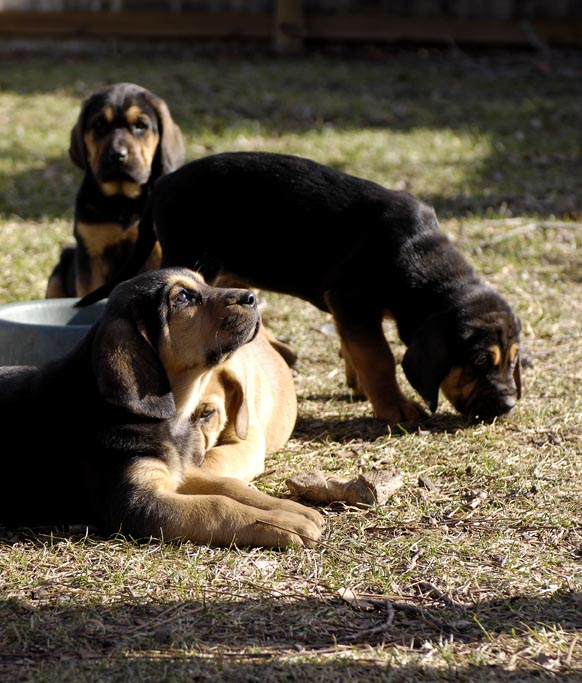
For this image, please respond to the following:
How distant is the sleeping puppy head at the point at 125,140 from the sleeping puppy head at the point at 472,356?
8.08ft

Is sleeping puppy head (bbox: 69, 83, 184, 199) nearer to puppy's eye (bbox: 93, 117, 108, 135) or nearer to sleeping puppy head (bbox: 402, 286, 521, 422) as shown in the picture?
puppy's eye (bbox: 93, 117, 108, 135)

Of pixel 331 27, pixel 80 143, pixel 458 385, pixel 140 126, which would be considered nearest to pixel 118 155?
pixel 140 126

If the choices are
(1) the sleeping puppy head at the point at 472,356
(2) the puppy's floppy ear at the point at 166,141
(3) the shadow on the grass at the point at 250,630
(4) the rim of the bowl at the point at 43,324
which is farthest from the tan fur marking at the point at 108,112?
(3) the shadow on the grass at the point at 250,630

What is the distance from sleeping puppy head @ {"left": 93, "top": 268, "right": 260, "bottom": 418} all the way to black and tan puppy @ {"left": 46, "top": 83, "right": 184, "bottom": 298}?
2476 mm

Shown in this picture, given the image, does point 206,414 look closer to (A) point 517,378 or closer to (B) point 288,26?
(A) point 517,378

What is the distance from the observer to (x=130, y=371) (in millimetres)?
3818

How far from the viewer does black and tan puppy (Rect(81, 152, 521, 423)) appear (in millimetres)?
5086

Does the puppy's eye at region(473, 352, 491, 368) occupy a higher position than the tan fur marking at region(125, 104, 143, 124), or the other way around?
the tan fur marking at region(125, 104, 143, 124)

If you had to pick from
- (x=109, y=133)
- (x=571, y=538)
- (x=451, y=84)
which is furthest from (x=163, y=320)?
(x=451, y=84)

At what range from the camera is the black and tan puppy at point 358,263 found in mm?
5086

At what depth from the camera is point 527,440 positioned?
508 centimetres

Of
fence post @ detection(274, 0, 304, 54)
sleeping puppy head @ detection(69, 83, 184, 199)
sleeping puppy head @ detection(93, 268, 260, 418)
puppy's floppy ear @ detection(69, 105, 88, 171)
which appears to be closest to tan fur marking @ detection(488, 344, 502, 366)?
sleeping puppy head @ detection(93, 268, 260, 418)

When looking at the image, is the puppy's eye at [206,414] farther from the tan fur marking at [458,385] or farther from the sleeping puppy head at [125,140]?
the sleeping puppy head at [125,140]

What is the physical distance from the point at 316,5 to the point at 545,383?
33.1 feet
